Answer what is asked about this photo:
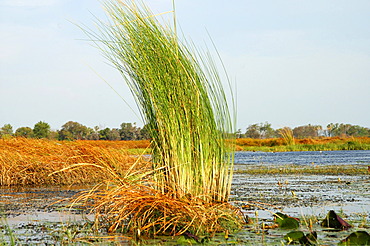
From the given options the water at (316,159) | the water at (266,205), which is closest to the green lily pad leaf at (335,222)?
the water at (266,205)

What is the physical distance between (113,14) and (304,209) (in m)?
3.14

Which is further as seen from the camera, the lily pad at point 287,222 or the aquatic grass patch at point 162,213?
the lily pad at point 287,222

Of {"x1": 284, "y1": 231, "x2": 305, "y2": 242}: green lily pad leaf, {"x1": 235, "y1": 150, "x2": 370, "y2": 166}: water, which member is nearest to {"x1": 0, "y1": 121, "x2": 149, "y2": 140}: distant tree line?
{"x1": 235, "y1": 150, "x2": 370, "y2": 166}: water

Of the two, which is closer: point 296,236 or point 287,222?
point 296,236

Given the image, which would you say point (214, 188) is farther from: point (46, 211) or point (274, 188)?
point (274, 188)

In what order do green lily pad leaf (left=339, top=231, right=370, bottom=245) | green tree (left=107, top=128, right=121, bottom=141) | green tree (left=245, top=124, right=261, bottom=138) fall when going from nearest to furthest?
green lily pad leaf (left=339, top=231, right=370, bottom=245) → green tree (left=107, top=128, right=121, bottom=141) → green tree (left=245, top=124, right=261, bottom=138)

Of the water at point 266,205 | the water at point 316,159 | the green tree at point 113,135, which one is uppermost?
the green tree at point 113,135

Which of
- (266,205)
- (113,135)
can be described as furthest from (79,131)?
(266,205)

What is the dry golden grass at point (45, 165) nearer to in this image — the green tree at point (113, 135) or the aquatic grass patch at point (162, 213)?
the aquatic grass patch at point (162, 213)

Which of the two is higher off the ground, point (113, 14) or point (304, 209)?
point (113, 14)

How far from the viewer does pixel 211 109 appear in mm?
4613

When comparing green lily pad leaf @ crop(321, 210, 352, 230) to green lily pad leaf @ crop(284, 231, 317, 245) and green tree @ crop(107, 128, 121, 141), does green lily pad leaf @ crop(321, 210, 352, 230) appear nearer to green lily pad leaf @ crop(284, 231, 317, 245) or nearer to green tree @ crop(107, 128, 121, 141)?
green lily pad leaf @ crop(284, 231, 317, 245)

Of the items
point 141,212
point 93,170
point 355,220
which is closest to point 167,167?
point 141,212

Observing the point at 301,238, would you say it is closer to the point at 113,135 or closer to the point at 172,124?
the point at 172,124
